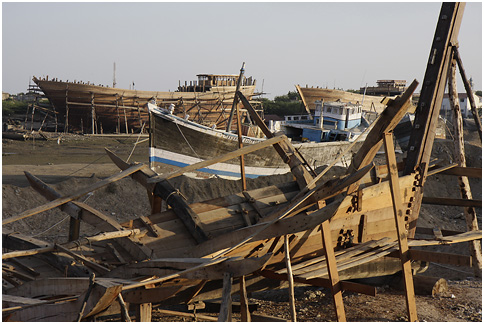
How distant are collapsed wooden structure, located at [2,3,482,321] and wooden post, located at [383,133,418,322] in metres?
0.02

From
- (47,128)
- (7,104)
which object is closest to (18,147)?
(47,128)

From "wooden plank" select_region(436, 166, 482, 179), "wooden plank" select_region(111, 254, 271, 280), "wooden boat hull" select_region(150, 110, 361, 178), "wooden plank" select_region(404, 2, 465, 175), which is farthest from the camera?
"wooden boat hull" select_region(150, 110, 361, 178)

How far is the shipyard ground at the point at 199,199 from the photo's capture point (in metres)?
9.81

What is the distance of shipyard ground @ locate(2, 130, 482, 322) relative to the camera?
386 inches

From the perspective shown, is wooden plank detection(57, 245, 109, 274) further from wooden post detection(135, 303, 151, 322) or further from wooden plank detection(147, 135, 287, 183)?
wooden plank detection(147, 135, 287, 183)

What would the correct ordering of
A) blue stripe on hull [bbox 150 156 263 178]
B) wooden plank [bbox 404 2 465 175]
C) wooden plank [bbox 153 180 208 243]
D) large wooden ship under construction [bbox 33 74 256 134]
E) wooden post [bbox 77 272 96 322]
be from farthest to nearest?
large wooden ship under construction [bbox 33 74 256 134] < blue stripe on hull [bbox 150 156 263 178] < wooden plank [bbox 404 2 465 175] < wooden plank [bbox 153 180 208 243] < wooden post [bbox 77 272 96 322]

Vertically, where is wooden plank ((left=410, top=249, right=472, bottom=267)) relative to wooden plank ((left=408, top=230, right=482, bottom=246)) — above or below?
below

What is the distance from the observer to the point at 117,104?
36.3 m

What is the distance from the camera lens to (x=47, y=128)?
122 feet

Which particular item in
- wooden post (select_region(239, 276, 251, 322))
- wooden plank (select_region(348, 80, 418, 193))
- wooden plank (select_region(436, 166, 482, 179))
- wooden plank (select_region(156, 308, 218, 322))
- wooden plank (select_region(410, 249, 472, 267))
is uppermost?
wooden plank (select_region(348, 80, 418, 193))

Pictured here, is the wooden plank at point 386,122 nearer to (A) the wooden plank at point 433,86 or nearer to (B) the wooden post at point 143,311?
(A) the wooden plank at point 433,86

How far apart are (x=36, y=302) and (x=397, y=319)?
629cm

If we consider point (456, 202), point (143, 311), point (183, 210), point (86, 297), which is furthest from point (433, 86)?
point (86, 297)

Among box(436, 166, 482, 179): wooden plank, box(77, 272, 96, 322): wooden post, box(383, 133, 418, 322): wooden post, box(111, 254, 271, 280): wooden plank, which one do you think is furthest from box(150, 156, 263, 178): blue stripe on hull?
box(77, 272, 96, 322): wooden post
